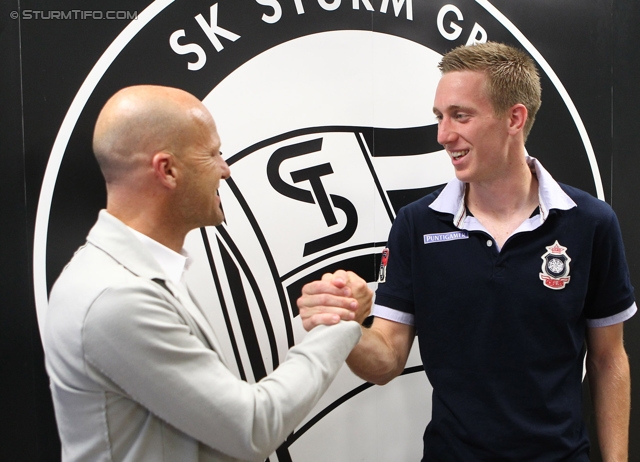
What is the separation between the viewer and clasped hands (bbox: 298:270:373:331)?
1364 millimetres

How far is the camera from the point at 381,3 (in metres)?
2.01

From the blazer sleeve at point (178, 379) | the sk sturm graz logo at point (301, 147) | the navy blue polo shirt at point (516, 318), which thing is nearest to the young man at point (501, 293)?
the navy blue polo shirt at point (516, 318)

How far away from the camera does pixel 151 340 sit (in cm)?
99

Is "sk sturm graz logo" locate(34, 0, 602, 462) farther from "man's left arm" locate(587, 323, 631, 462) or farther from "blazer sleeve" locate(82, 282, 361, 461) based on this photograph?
"blazer sleeve" locate(82, 282, 361, 461)

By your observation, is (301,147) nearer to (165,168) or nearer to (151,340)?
(165,168)

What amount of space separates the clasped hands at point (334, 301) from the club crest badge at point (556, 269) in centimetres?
48

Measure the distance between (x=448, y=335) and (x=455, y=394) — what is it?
0.16 m

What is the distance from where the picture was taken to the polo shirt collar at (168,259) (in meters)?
1.21

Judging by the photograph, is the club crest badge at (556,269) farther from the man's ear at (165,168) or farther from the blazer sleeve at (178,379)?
the man's ear at (165,168)

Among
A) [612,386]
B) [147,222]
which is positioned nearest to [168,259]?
[147,222]

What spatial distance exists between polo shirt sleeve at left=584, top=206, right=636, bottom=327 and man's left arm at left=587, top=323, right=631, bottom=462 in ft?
0.16

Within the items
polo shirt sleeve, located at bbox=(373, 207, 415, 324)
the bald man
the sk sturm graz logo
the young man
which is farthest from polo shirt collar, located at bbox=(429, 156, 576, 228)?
the bald man

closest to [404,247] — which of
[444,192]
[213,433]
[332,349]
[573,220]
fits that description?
[444,192]

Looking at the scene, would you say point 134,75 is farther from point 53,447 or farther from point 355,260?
point 53,447
